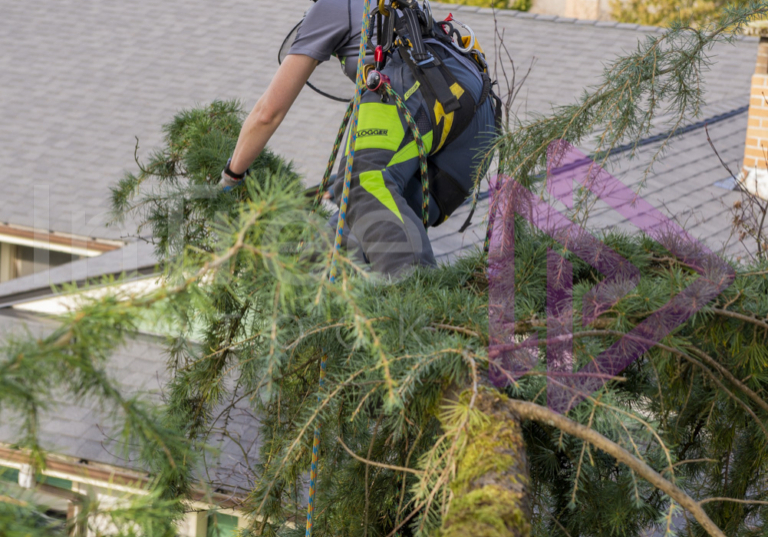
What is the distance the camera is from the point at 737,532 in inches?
72.2

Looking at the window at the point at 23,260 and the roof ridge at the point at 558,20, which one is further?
the roof ridge at the point at 558,20

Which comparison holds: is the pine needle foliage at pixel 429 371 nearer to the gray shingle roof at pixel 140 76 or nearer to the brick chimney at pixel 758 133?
the brick chimney at pixel 758 133

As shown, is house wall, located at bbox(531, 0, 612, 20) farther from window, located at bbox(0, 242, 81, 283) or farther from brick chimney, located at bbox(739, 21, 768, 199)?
window, located at bbox(0, 242, 81, 283)

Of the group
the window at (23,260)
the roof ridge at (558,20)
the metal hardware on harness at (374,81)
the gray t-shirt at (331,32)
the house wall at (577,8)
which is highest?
the house wall at (577,8)

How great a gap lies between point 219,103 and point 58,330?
2160 mm

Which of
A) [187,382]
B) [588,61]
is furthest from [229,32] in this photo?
[187,382]

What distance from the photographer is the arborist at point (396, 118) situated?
6.79ft

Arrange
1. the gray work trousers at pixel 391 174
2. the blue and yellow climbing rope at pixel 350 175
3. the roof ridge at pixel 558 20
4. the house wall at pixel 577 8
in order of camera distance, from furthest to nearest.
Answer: the house wall at pixel 577 8 < the roof ridge at pixel 558 20 < the gray work trousers at pixel 391 174 < the blue and yellow climbing rope at pixel 350 175

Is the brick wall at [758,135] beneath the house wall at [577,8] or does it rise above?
beneath

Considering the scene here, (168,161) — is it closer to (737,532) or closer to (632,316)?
(632,316)

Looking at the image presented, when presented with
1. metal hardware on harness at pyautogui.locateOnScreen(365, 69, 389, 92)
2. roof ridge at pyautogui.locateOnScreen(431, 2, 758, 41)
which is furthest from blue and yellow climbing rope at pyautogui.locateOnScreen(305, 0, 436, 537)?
roof ridge at pyautogui.locateOnScreen(431, 2, 758, 41)

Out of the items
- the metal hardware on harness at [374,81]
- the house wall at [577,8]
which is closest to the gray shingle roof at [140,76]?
the metal hardware on harness at [374,81]

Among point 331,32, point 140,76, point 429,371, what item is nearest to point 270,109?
point 331,32

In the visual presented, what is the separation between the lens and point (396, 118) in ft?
7.04
